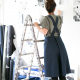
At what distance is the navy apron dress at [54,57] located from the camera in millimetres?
A: 1805

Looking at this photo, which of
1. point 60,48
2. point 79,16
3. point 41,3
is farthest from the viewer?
point 41,3

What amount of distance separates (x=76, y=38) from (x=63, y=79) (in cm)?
107

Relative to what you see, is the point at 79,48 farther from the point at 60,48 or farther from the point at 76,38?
the point at 60,48

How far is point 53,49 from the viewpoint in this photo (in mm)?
1812

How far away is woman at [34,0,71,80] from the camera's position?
180cm

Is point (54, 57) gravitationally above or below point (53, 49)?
below

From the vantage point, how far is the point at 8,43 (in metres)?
2.91

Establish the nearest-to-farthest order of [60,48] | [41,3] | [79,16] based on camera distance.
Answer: [60,48] < [79,16] < [41,3]

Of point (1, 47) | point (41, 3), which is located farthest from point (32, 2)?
point (1, 47)

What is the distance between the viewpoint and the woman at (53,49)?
1.80 metres

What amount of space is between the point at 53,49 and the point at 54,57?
0.34ft

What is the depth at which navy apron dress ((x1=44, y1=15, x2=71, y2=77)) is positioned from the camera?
180 centimetres

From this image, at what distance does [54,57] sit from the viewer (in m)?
1.80

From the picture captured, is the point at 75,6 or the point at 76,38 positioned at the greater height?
the point at 75,6
